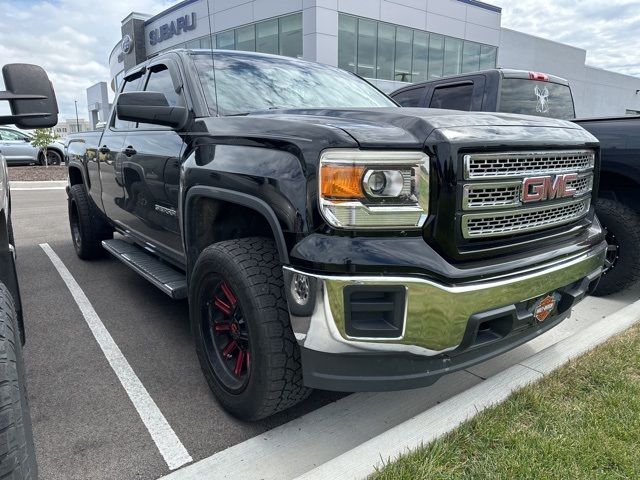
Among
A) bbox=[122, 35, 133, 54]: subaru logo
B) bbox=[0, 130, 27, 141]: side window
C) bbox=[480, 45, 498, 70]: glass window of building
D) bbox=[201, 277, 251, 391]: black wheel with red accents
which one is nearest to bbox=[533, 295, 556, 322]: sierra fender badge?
bbox=[201, 277, 251, 391]: black wheel with red accents

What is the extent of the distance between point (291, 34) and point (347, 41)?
2.72 meters

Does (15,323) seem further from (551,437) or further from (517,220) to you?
(551,437)

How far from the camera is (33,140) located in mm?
18516

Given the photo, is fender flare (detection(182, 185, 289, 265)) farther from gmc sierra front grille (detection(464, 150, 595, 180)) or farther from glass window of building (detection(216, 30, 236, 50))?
glass window of building (detection(216, 30, 236, 50))

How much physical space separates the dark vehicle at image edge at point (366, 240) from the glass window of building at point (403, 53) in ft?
80.3

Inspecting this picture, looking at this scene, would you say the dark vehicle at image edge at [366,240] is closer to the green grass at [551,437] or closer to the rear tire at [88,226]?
the green grass at [551,437]

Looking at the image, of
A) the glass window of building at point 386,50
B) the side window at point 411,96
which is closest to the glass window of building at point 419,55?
the glass window of building at point 386,50

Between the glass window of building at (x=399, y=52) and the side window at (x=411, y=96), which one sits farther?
the glass window of building at (x=399, y=52)

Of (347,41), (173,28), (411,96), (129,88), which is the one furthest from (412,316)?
(173,28)

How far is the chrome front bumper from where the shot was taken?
5.75ft

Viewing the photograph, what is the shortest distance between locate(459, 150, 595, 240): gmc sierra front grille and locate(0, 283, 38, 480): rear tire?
1613mm

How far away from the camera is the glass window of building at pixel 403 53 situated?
25031mm

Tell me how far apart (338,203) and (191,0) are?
994 inches

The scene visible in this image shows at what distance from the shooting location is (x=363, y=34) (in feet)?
77.1
